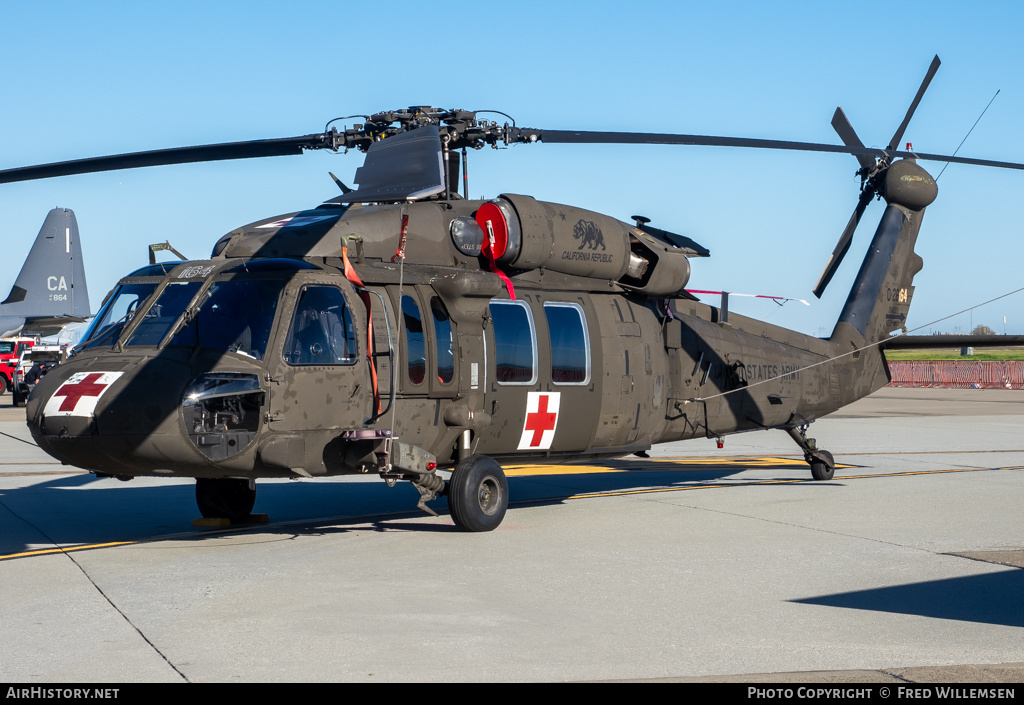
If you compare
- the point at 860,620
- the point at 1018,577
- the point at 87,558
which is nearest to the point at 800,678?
the point at 860,620

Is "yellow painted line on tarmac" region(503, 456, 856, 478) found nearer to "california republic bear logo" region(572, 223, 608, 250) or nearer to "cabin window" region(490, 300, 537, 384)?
"cabin window" region(490, 300, 537, 384)

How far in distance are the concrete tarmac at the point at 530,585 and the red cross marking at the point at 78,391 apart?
132cm

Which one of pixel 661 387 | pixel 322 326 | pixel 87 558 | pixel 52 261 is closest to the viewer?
pixel 87 558

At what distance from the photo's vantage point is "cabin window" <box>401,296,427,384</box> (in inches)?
392

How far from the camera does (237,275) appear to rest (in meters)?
9.34

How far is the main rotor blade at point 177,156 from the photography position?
9.26m

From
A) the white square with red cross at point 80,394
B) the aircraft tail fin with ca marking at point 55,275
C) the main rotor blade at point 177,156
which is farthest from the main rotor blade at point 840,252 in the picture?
the aircraft tail fin with ca marking at point 55,275

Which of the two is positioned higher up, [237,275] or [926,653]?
[237,275]

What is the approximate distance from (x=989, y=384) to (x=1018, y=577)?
172 feet

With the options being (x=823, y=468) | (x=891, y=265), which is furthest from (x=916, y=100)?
(x=823, y=468)

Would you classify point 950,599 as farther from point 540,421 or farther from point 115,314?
point 115,314

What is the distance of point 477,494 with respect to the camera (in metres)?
10.1

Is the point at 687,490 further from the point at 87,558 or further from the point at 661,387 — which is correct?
the point at 87,558

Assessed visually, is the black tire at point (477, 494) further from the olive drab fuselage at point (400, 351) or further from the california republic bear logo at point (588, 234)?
the california republic bear logo at point (588, 234)
